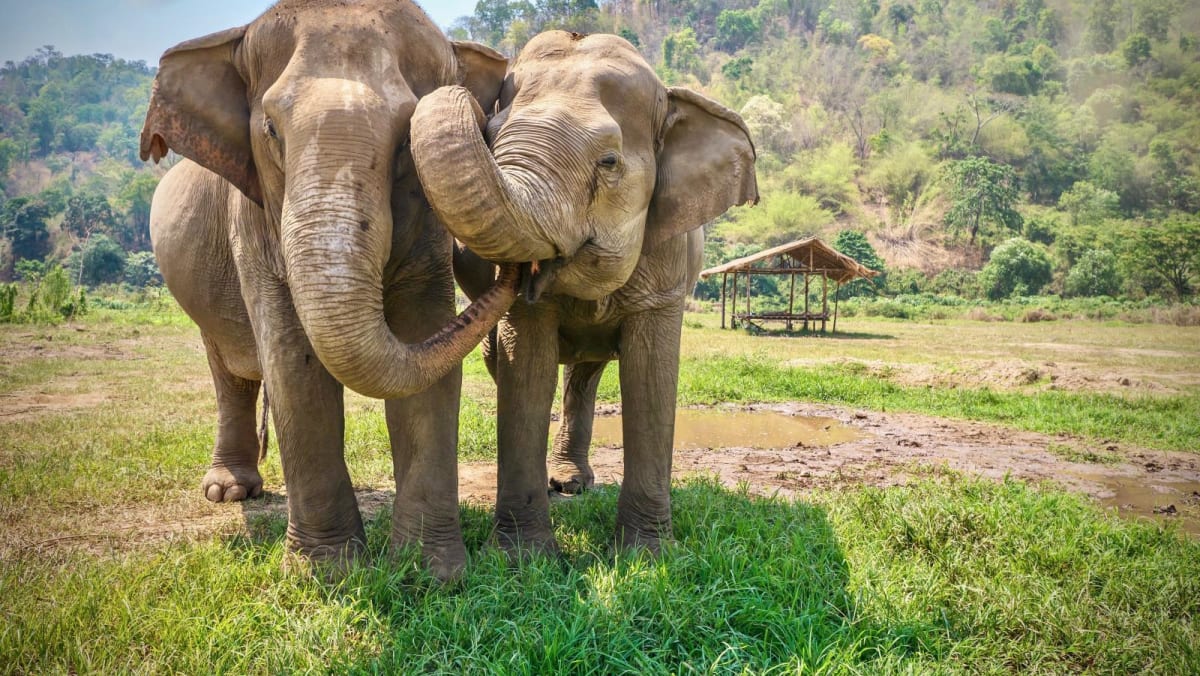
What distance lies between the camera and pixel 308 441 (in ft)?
12.4

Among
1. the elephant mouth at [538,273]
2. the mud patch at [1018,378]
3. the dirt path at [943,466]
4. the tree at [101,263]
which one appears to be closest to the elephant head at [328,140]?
the elephant mouth at [538,273]

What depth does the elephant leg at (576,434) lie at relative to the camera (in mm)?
6219

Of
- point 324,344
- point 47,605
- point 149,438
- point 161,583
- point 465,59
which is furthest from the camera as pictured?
point 149,438

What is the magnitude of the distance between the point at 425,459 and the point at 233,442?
2.75 m

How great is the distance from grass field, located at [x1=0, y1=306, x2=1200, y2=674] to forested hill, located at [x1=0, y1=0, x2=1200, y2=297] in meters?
47.1

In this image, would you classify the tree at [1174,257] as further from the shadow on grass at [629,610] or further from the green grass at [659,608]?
the shadow on grass at [629,610]

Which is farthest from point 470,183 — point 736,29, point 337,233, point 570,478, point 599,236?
point 736,29

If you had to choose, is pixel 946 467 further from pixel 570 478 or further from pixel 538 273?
pixel 538 273

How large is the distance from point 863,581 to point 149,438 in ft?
20.7

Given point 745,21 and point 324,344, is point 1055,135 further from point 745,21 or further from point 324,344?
point 324,344

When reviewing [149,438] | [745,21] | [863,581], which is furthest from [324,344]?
[745,21]

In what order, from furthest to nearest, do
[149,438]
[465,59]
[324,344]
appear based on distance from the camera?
[149,438]
[465,59]
[324,344]

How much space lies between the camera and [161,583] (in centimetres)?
351

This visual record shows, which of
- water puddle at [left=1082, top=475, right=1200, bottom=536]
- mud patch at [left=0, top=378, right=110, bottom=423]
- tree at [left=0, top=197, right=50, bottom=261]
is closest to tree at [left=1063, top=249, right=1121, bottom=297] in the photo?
water puddle at [left=1082, top=475, right=1200, bottom=536]
